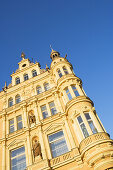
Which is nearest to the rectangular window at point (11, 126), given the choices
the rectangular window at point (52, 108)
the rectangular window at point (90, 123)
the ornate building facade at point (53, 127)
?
the ornate building facade at point (53, 127)

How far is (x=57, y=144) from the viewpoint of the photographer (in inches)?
736

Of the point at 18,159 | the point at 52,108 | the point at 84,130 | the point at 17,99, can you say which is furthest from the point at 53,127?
the point at 17,99

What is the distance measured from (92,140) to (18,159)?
26.4ft

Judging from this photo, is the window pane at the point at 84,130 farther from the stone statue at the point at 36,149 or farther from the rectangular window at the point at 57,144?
the stone statue at the point at 36,149

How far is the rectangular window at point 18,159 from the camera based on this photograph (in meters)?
18.5

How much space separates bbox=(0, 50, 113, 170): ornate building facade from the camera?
1569cm

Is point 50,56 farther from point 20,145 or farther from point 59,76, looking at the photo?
point 20,145

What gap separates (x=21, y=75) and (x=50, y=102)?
933 cm

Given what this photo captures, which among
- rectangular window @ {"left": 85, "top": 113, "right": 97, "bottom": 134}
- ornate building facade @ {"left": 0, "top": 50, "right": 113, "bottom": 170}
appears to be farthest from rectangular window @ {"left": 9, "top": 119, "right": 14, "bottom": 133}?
rectangular window @ {"left": 85, "top": 113, "right": 97, "bottom": 134}

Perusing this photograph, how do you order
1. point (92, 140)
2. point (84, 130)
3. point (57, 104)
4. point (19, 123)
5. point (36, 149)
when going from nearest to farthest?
1. point (92, 140)
2. point (84, 130)
3. point (36, 149)
4. point (57, 104)
5. point (19, 123)

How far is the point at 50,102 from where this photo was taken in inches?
934

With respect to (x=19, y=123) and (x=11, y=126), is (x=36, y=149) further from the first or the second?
(x=11, y=126)

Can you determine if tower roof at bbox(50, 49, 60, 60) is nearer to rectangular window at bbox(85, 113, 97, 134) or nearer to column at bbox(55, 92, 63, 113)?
column at bbox(55, 92, 63, 113)

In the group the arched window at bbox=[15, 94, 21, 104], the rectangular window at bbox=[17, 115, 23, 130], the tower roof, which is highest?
the tower roof
